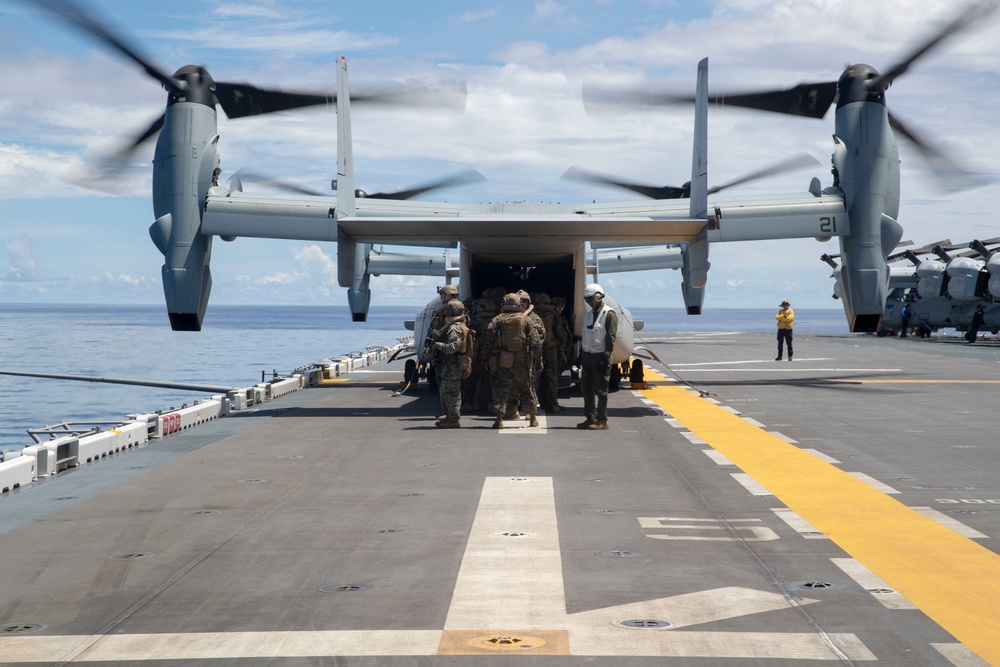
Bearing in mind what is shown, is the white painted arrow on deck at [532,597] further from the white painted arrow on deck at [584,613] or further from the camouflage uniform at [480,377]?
the camouflage uniform at [480,377]

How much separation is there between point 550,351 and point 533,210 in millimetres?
3967

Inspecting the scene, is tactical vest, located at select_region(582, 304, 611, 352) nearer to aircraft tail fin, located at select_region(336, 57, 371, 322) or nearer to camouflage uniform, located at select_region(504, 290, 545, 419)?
camouflage uniform, located at select_region(504, 290, 545, 419)

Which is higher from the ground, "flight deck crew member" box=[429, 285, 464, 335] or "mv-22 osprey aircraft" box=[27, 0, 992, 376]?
"mv-22 osprey aircraft" box=[27, 0, 992, 376]

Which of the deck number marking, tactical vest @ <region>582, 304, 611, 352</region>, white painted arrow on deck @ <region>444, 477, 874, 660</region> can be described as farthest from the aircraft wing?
white painted arrow on deck @ <region>444, 477, 874, 660</region>

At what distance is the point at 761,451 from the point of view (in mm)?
12203

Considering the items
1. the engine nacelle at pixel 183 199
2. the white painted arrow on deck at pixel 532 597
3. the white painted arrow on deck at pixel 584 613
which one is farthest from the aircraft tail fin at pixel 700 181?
the white painted arrow on deck at pixel 584 613

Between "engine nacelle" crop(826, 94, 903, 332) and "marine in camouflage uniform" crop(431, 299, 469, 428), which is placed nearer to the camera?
"marine in camouflage uniform" crop(431, 299, 469, 428)

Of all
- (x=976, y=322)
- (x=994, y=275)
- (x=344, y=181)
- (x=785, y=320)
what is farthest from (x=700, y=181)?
(x=976, y=322)

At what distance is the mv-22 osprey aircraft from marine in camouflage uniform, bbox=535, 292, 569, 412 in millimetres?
871

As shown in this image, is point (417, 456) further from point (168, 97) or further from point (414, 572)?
point (168, 97)

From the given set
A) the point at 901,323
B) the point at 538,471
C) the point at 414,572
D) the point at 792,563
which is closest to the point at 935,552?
the point at 792,563

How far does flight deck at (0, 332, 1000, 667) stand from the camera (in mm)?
5020

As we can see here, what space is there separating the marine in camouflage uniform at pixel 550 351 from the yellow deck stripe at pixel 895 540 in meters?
4.44

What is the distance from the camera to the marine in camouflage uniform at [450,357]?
Result: 14305mm
